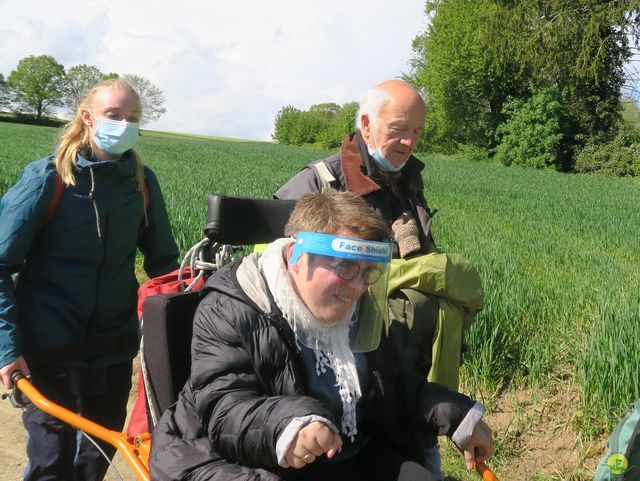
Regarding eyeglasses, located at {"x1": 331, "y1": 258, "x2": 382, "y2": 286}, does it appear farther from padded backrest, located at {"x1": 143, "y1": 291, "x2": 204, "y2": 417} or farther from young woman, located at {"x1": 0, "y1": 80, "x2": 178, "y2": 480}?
young woman, located at {"x1": 0, "y1": 80, "x2": 178, "y2": 480}

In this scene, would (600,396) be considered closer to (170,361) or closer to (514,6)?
(170,361)

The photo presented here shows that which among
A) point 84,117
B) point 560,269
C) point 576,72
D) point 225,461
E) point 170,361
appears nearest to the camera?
point 225,461

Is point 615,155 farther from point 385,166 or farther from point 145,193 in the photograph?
point 145,193

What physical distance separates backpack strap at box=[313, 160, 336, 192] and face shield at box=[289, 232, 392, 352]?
891 millimetres

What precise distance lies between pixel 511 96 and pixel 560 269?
44.3 m

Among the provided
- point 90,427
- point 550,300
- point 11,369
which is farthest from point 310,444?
point 550,300

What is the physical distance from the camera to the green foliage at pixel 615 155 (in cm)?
3603

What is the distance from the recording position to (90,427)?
7.22 ft

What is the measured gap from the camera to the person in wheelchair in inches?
68.6

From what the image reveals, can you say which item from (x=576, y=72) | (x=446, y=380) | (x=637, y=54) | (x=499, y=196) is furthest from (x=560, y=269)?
(x=637, y=54)

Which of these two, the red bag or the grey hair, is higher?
the grey hair

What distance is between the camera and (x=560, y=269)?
7.03 meters

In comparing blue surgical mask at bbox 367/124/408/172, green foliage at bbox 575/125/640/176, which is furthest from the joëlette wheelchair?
green foliage at bbox 575/125/640/176

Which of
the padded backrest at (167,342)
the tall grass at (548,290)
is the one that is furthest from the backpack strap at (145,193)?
the tall grass at (548,290)
